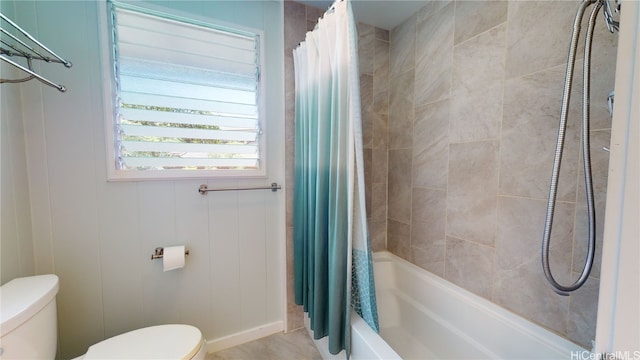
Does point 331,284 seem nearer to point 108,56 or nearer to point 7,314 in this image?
point 7,314

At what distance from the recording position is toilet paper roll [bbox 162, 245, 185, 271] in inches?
53.0

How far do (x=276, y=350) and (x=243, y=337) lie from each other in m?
0.25

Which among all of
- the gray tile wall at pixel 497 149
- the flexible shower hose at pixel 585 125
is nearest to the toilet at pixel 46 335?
the gray tile wall at pixel 497 149

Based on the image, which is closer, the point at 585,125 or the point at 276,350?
the point at 585,125

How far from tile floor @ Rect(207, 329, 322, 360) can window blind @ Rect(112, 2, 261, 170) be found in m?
1.21

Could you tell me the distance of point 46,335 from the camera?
1.00 metres

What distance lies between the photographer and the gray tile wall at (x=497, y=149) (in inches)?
39.8

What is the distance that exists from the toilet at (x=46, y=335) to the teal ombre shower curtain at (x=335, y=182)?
65cm

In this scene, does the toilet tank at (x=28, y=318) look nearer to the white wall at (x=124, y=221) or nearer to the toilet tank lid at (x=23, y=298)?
the toilet tank lid at (x=23, y=298)

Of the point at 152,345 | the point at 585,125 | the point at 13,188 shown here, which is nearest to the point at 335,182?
the point at 585,125

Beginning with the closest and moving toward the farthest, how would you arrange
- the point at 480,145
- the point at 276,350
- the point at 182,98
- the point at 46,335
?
the point at 46,335
the point at 480,145
the point at 182,98
the point at 276,350

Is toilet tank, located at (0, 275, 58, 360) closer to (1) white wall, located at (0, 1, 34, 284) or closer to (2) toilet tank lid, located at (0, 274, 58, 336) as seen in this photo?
(2) toilet tank lid, located at (0, 274, 58, 336)

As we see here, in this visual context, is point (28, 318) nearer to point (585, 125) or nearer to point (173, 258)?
point (173, 258)

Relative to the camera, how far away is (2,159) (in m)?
1.04
